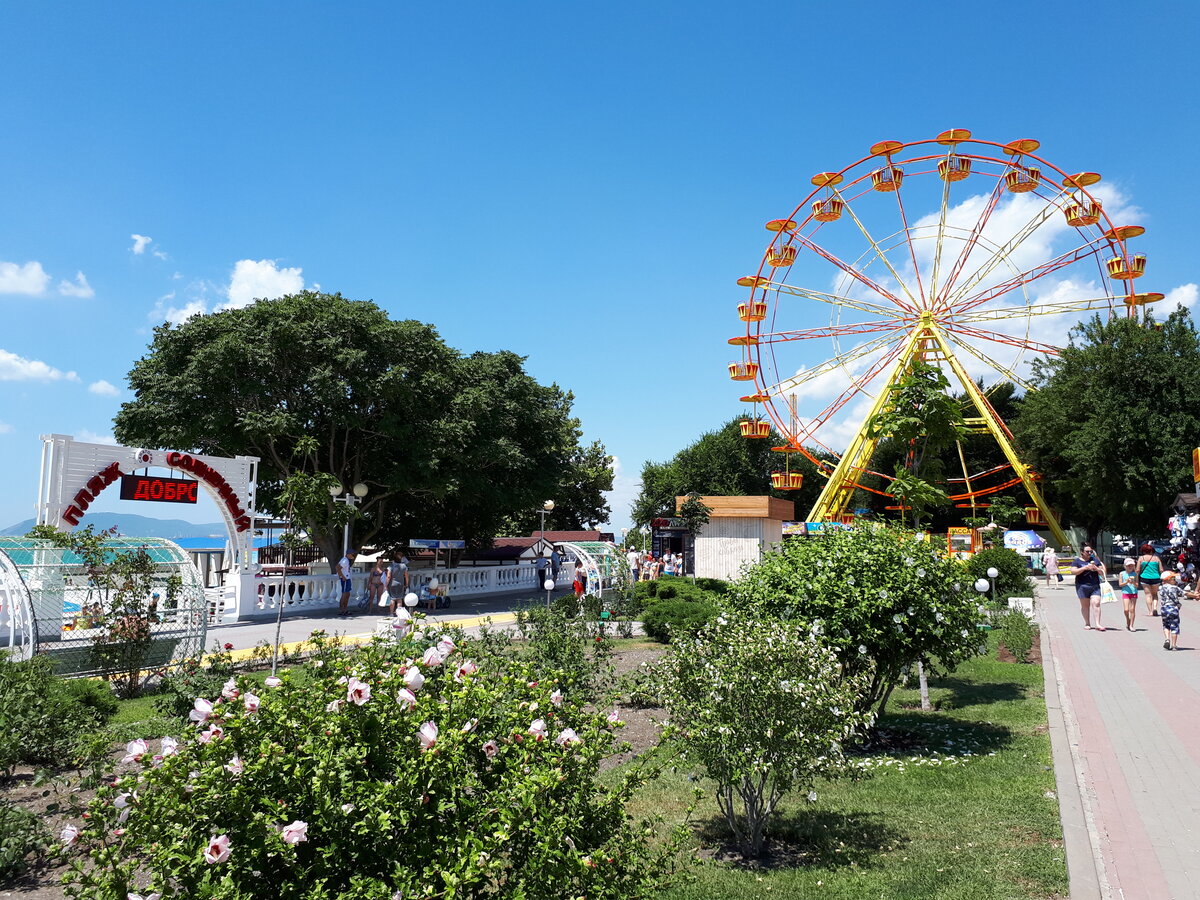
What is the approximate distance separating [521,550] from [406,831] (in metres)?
43.6

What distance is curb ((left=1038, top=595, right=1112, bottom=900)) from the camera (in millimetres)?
4941

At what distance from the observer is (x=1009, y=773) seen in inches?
295

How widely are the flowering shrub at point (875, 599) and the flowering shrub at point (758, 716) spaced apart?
88.8 inches

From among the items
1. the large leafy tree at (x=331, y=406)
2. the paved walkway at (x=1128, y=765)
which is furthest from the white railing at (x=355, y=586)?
the paved walkway at (x=1128, y=765)

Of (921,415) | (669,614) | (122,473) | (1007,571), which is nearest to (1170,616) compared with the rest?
(921,415)

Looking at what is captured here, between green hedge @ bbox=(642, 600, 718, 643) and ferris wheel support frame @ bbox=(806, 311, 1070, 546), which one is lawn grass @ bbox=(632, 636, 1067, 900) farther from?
ferris wheel support frame @ bbox=(806, 311, 1070, 546)

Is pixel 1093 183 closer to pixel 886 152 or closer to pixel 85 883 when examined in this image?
pixel 886 152

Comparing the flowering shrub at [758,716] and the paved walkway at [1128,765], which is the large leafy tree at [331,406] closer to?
the paved walkway at [1128,765]

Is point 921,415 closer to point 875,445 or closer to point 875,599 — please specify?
point 875,599

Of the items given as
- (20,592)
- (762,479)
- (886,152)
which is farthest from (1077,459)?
(20,592)

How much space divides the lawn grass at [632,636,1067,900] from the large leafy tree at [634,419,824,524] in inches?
2031

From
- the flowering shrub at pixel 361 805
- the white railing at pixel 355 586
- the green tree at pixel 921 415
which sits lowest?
the white railing at pixel 355 586

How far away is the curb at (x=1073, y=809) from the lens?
16.2ft

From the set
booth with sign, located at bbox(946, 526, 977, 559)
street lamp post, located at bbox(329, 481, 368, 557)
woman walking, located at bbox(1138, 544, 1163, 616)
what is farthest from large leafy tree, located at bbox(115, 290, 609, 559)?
booth with sign, located at bbox(946, 526, 977, 559)
